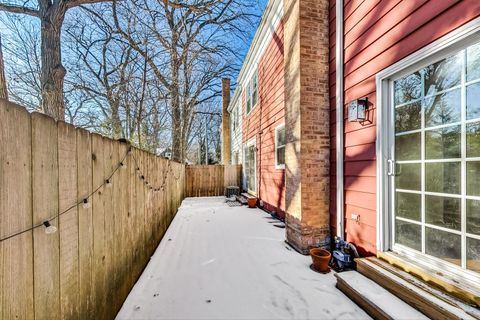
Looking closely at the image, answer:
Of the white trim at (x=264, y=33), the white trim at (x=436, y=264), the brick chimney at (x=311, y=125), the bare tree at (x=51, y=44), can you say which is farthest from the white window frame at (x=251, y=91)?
the white trim at (x=436, y=264)

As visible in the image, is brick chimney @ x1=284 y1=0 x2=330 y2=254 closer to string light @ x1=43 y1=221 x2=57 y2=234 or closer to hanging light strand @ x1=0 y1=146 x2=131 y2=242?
hanging light strand @ x1=0 y1=146 x2=131 y2=242

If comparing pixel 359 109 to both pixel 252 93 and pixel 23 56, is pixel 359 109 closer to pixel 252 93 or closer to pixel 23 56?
pixel 252 93

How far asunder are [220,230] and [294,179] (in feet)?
6.58

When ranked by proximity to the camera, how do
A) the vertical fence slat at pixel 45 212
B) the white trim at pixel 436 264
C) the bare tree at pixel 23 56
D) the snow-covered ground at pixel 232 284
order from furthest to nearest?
the bare tree at pixel 23 56 < the snow-covered ground at pixel 232 284 < the white trim at pixel 436 264 < the vertical fence slat at pixel 45 212

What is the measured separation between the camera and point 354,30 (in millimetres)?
3033

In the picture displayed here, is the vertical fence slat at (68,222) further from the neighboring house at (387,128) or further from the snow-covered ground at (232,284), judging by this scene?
the neighboring house at (387,128)

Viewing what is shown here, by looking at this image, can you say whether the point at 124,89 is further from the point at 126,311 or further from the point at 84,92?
the point at 126,311

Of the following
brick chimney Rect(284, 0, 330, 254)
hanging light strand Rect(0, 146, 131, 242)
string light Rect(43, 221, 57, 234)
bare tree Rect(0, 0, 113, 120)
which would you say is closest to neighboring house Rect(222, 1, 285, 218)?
brick chimney Rect(284, 0, 330, 254)

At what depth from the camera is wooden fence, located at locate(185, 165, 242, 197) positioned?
10.3m

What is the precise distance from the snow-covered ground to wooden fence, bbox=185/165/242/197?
601 cm

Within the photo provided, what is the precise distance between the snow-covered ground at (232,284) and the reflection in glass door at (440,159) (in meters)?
0.95

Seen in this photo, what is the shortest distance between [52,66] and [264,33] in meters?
5.19

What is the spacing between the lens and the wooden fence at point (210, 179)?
33.7 feet

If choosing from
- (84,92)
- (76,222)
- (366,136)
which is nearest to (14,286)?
(76,222)
